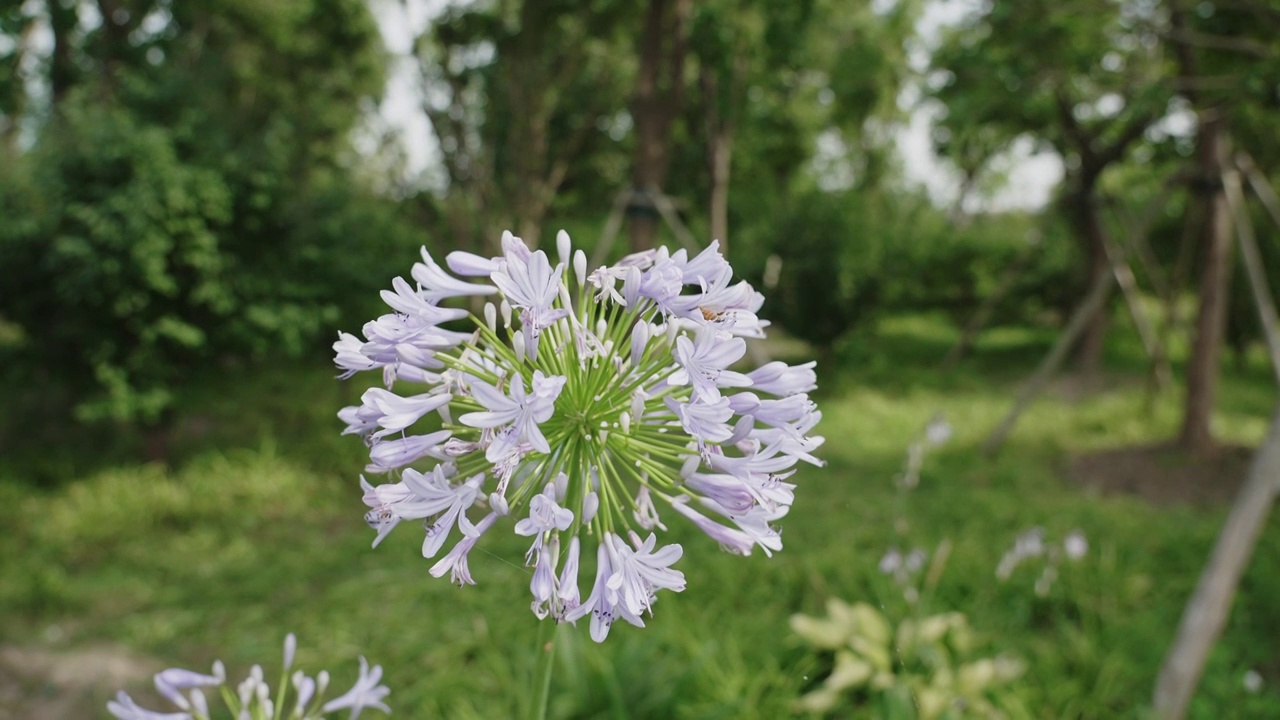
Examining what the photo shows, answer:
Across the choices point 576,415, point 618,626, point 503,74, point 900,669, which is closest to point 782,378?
point 576,415

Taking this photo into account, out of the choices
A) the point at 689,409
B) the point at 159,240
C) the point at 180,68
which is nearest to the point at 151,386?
the point at 159,240

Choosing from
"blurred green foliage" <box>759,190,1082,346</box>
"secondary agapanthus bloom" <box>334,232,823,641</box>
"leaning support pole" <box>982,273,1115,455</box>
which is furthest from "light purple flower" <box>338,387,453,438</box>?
"blurred green foliage" <box>759,190,1082,346</box>

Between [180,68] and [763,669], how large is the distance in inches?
331

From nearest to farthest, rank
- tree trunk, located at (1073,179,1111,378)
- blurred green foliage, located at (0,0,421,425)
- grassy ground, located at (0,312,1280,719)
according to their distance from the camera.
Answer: grassy ground, located at (0,312,1280,719)
blurred green foliage, located at (0,0,421,425)
tree trunk, located at (1073,179,1111,378)

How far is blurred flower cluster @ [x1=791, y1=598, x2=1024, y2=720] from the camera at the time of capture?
325 centimetres

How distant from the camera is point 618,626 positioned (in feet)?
14.1

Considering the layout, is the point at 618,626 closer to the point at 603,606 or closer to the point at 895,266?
the point at 603,606

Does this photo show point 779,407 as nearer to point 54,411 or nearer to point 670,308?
point 670,308

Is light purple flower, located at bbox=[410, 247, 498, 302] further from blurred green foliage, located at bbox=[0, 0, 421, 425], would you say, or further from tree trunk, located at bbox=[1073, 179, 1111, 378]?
tree trunk, located at bbox=[1073, 179, 1111, 378]

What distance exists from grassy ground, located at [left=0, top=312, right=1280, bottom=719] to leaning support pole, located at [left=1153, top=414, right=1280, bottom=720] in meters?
0.27

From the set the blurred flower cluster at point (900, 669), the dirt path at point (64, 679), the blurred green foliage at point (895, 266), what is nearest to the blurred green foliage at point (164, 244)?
the dirt path at point (64, 679)

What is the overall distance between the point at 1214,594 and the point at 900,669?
5.05 ft

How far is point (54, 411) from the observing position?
8461 millimetres

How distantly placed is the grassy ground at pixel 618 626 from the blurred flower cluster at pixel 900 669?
6.6 inches
